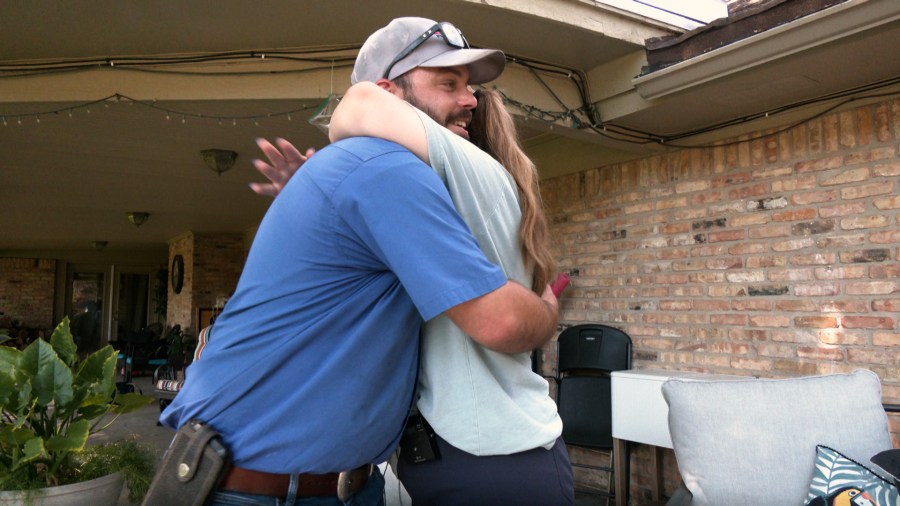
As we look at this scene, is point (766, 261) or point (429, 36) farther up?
point (429, 36)

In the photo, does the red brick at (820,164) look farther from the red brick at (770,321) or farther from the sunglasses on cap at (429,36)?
the sunglasses on cap at (429,36)

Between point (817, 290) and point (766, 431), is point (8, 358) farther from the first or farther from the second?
point (817, 290)

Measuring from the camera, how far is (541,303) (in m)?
1.01

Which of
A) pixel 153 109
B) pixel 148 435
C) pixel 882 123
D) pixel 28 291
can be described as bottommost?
pixel 148 435

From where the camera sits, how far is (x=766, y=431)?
247 cm

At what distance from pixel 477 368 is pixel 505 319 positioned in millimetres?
130

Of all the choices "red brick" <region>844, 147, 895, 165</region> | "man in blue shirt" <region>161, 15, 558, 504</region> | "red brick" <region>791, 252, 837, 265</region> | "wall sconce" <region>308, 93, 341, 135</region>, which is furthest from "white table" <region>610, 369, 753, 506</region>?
"man in blue shirt" <region>161, 15, 558, 504</region>

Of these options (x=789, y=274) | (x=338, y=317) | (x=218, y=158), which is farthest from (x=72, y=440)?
(x=218, y=158)

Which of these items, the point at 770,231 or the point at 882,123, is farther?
the point at 770,231

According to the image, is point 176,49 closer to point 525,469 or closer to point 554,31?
point 554,31

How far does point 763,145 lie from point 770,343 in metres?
1.16

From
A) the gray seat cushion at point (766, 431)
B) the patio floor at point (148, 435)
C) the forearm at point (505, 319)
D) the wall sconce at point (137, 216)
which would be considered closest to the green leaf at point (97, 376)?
the patio floor at point (148, 435)

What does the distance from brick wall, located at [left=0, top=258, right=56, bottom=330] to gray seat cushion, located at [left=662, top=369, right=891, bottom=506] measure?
16817 millimetres

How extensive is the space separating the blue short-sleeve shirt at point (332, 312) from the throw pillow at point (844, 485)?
194 cm
